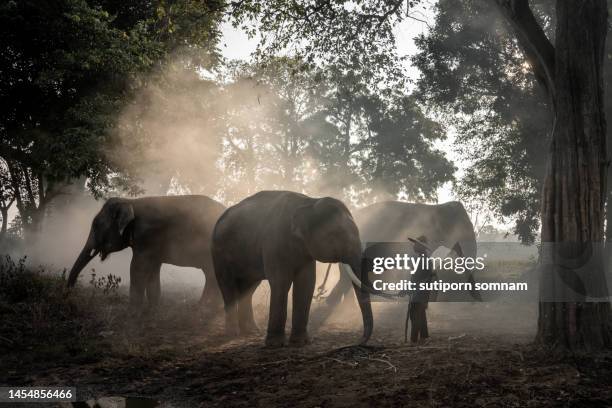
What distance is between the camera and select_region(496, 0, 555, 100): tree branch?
8.09 meters

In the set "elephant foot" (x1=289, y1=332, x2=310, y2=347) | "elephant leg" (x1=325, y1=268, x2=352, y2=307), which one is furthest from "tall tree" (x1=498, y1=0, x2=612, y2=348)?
"elephant leg" (x1=325, y1=268, x2=352, y2=307)

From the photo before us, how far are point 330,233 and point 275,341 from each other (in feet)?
7.01

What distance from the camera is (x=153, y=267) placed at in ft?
43.3

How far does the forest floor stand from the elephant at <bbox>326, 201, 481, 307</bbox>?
547 centimetres

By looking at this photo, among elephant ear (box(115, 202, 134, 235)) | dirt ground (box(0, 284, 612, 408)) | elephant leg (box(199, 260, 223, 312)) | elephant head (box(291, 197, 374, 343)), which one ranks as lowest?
dirt ground (box(0, 284, 612, 408))

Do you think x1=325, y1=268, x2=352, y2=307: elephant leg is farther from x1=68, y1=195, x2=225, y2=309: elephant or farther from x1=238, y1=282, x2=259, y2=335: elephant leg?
x1=238, y1=282, x2=259, y2=335: elephant leg

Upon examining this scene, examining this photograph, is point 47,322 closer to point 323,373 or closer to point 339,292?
point 323,373

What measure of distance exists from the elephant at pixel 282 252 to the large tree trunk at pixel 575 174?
2.68 metres

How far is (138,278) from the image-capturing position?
12.8 meters

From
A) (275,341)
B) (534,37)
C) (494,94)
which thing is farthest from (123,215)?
(494,94)

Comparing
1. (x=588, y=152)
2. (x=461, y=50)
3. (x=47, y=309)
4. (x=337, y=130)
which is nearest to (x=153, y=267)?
(x=47, y=309)

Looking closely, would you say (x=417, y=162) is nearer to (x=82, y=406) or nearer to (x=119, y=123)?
(x=119, y=123)

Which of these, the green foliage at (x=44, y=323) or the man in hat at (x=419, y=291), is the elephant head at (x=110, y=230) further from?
the man in hat at (x=419, y=291)

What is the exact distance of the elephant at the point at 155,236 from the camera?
1312cm
